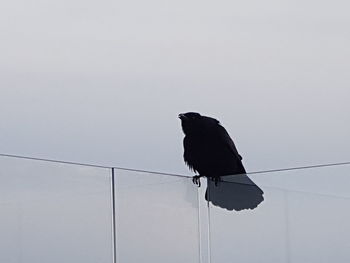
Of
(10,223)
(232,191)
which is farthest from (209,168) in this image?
(10,223)

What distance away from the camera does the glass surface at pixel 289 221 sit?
4488 millimetres

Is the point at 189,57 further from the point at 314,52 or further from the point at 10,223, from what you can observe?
the point at 10,223

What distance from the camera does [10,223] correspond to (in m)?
4.19

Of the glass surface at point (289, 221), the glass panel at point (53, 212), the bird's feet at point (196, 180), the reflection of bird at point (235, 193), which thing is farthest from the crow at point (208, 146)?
the glass panel at point (53, 212)

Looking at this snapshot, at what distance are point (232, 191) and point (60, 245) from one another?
856 millimetres

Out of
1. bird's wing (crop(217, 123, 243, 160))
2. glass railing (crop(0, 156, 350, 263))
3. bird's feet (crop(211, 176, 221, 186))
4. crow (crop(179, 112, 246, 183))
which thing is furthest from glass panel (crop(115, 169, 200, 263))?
bird's wing (crop(217, 123, 243, 160))

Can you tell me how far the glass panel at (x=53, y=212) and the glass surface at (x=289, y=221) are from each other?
1.62 feet

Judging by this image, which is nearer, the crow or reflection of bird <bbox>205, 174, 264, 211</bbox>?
reflection of bird <bbox>205, 174, 264, 211</bbox>

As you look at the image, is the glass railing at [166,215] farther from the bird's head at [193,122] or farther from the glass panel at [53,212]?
the bird's head at [193,122]

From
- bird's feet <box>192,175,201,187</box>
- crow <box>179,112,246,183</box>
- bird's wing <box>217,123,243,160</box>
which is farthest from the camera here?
bird's wing <box>217,123,243,160</box>

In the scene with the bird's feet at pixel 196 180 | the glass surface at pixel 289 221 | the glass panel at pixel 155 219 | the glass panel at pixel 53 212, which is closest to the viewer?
the glass panel at pixel 53 212

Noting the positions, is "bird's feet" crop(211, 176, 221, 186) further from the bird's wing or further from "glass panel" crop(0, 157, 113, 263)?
the bird's wing

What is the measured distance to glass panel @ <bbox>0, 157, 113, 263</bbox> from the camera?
13.8 feet

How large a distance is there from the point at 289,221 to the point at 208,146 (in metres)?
1.28
